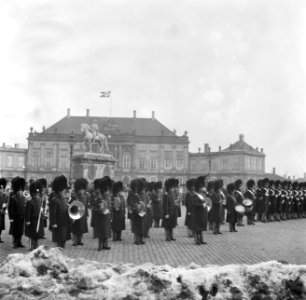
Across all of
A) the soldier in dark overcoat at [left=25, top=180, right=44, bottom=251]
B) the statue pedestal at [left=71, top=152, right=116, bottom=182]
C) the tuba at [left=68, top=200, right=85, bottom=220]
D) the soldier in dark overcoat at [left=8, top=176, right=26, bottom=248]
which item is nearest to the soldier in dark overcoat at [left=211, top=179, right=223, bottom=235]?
the tuba at [left=68, top=200, right=85, bottom=220]

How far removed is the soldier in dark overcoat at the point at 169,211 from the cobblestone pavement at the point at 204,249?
13.6 inches

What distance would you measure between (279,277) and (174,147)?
6973cm

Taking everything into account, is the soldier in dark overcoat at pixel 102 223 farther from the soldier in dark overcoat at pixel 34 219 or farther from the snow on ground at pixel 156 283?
the snow on ground at pixel 156 283

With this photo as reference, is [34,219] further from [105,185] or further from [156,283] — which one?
[156,283]

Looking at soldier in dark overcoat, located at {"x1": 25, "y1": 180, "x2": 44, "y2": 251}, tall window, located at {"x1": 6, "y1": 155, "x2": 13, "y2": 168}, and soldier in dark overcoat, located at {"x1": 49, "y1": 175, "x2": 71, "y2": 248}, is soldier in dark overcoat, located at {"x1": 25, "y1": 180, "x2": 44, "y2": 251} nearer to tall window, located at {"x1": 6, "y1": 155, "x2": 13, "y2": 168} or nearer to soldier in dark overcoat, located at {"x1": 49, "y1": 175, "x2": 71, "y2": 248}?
soldier in dark overcoat, located at {"x1": 49, "y1": 175, "x2": 71, "y2": 248}

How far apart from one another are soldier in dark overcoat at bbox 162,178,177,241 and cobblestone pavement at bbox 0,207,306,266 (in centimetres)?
35

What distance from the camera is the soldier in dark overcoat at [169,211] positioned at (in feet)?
43.3

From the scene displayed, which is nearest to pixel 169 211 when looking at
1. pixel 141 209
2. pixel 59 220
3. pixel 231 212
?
pixel 141 209

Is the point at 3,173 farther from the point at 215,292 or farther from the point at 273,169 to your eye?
the point at 215,292

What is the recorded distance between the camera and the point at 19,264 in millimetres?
5082

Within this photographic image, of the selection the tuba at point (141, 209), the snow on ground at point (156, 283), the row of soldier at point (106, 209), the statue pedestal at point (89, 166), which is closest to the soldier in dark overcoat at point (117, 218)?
the row of soldier at point (106, 209)

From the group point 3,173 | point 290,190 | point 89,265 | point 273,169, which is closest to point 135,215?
point 89,265

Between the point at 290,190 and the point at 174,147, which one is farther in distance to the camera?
the point at 174,147

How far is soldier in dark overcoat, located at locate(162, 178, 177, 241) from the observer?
Answer: 13.2 meters
